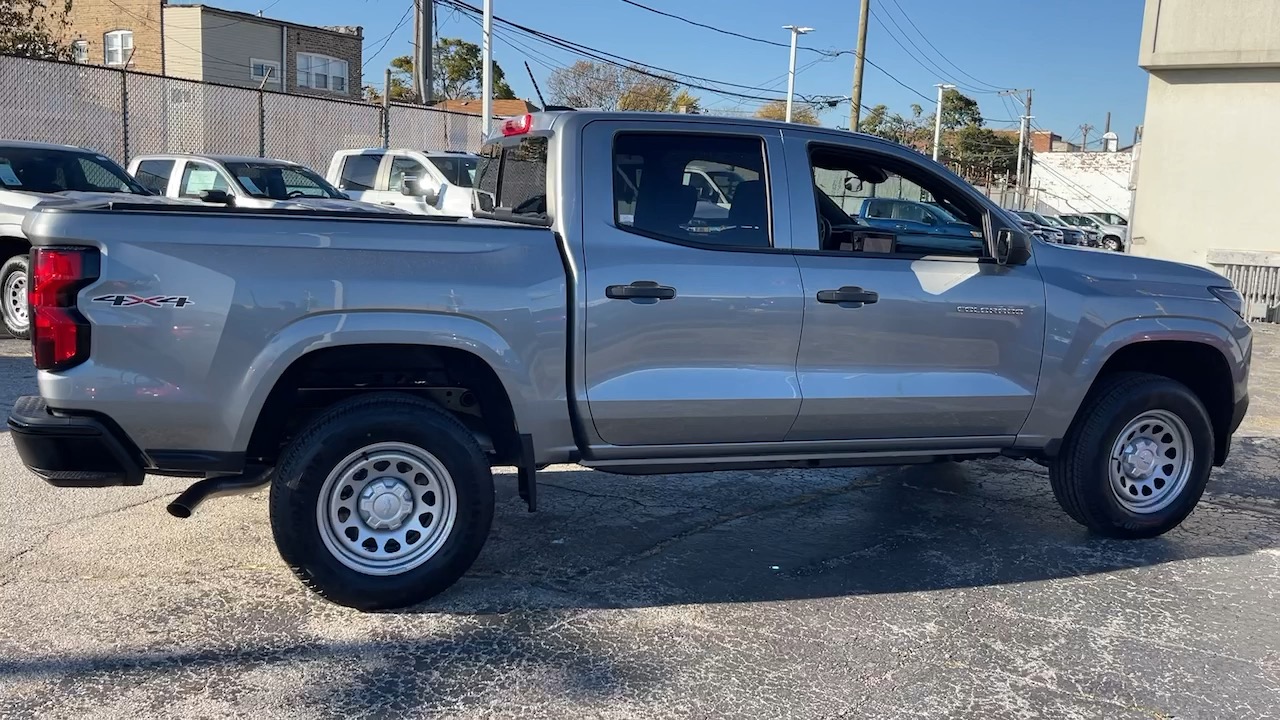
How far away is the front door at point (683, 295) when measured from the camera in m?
4.43

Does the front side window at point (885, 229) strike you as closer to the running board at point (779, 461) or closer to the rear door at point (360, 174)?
the running board at point (779, 461)

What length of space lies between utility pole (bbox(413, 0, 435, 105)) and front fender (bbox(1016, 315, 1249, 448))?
21281mm

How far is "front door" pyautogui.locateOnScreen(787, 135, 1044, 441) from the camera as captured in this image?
15.5ft

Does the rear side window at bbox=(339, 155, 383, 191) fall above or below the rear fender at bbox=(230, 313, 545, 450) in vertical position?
above

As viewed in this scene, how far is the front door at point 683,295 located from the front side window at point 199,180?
11.0 meters

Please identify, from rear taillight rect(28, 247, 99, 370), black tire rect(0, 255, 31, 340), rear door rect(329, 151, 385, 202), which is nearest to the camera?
rear taillight rect(28, 247, 99, 370)

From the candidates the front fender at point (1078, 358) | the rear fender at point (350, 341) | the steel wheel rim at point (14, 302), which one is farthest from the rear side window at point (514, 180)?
the steel wheel rim at point (14, 302)

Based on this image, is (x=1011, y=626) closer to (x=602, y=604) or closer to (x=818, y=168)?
(x=602, y=604)

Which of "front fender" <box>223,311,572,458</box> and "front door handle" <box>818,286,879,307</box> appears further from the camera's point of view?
"front door handle" <box>818,286,879,307</box>

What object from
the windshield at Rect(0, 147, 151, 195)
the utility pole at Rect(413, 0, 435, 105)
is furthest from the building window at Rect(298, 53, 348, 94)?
the windshield at Rect(0, 147, 151, 195)

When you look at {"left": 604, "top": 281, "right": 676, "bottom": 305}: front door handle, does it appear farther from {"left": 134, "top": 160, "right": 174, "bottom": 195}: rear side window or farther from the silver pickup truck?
{"left": 134, "top": 160, "right": 174, "bottom": 195}: rear side window

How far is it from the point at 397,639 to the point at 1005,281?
10.1ft

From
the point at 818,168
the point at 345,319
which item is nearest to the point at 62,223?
the point at 345,319

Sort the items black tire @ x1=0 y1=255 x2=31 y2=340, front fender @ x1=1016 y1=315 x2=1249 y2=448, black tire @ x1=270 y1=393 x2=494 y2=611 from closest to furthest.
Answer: black tire @ x1=270 y1=393 x2=494 y2=611, front fender @ x1=1016 y1=315 x2=1249 y2=448, black tire @ x1=0 y1=255 x2=31 y2=340
